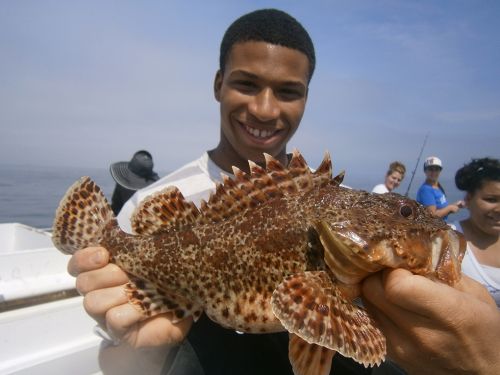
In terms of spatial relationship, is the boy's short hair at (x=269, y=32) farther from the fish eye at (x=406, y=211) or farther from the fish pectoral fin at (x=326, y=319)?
the fish pectoral fin at (x=326, y=319)

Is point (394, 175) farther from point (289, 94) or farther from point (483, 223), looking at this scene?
point (289, 94)

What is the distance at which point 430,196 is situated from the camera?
11.8 meters

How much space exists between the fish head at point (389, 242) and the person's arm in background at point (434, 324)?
5.1 inches

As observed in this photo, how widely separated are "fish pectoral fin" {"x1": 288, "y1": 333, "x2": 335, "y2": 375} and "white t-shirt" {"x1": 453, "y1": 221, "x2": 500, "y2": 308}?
15.4ft

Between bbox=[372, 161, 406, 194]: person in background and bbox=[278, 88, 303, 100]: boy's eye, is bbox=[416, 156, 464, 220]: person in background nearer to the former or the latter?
bbox=[372, 161, 406, 194]: person in background

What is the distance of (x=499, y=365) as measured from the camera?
7.17 ft

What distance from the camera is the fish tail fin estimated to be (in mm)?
3146

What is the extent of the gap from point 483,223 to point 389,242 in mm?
5325

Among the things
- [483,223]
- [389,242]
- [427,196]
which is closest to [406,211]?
[389,242]

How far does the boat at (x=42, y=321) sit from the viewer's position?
3.79 m

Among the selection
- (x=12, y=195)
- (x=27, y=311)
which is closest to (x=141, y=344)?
(x=27, y=311)

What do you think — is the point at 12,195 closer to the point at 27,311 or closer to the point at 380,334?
the point at 27,311

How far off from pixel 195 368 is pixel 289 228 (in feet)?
5.64

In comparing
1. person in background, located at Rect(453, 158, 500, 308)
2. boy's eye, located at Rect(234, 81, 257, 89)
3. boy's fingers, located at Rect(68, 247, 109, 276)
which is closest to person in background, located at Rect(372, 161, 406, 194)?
person in background, located at Rect(453, 158, 500, 308)
